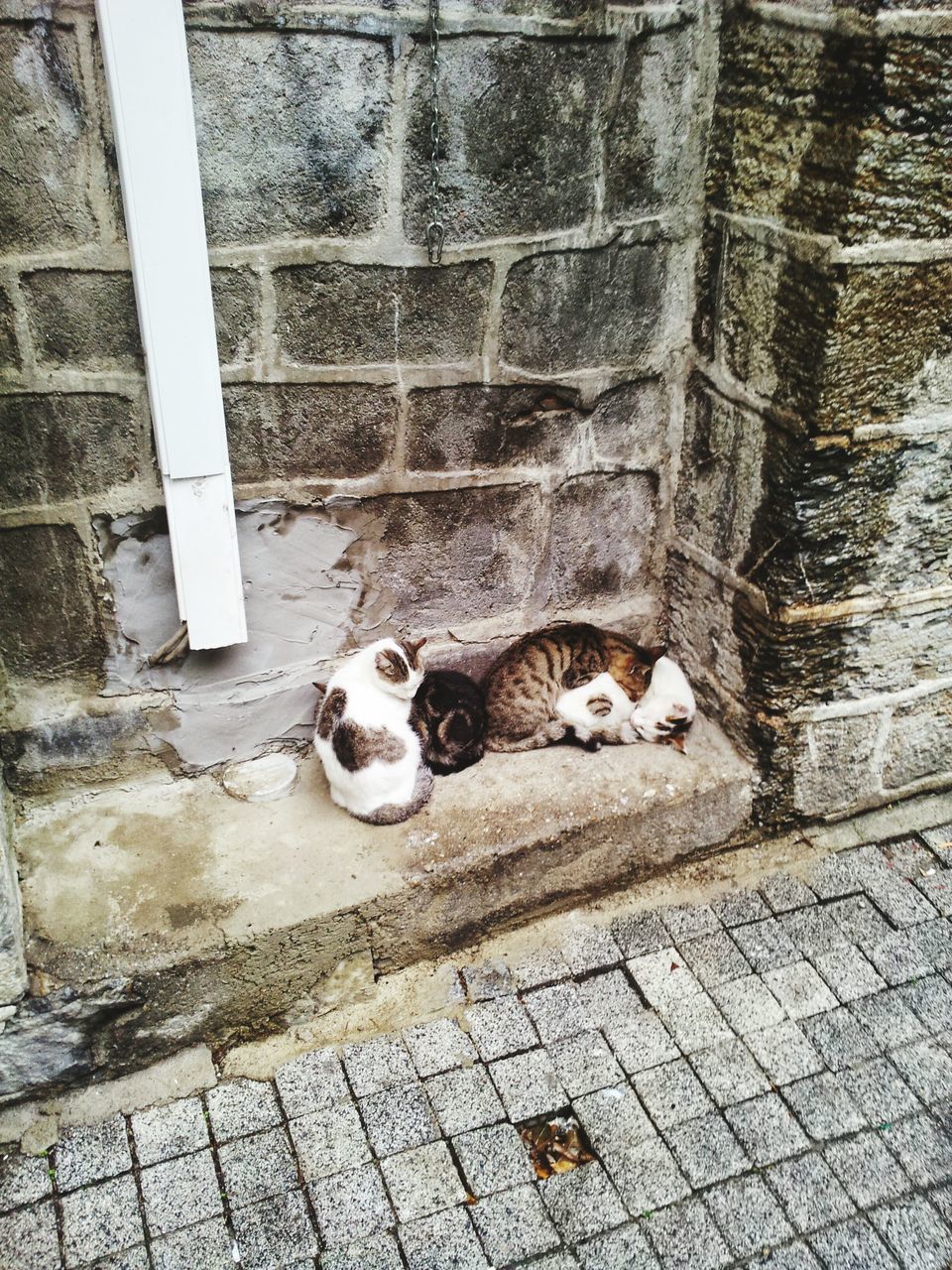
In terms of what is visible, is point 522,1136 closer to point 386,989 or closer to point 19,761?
point 386,989

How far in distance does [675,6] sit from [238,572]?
6.45 feet

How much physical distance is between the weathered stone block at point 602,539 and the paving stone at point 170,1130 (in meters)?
1.93

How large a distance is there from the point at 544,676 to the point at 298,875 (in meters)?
1.04

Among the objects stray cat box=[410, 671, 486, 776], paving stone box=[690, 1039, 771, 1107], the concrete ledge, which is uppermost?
stray cat box=[410, 671, 486, 776]

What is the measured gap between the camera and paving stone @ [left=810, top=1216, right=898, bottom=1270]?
2592 mm

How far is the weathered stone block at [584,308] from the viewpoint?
3.17 m

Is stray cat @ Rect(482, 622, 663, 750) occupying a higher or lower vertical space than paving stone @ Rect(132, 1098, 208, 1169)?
higher

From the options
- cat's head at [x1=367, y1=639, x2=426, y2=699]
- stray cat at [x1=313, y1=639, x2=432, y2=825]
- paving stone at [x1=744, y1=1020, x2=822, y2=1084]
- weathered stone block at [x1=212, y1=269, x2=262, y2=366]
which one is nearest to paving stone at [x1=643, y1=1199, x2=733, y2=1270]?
paving stone at [x1=744, y1=1020, x2=822, y2=1084]

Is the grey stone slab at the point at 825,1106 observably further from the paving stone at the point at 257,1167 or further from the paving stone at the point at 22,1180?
the paving stone at the point at 22,1180

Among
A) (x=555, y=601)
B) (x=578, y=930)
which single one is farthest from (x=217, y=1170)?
(x=555, y=601)

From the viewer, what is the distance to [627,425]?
354cm

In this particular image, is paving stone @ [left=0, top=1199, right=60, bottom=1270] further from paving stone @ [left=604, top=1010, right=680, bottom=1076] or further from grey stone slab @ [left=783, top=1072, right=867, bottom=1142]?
grey stone slab @ [left=783, top=1072, right=867, bottom=1142]

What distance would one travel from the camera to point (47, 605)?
10.2ft

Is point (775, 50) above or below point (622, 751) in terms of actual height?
above
